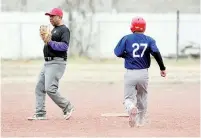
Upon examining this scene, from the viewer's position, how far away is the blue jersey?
10688 millimetres

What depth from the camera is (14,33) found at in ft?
110

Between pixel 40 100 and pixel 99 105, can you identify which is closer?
pixel 40 100

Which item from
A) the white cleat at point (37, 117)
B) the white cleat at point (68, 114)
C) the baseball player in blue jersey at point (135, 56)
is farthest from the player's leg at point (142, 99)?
the white cleat at point (37, 117)

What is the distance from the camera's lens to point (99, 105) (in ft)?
48.5

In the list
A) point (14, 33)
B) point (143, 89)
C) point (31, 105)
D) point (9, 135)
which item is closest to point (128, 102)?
point (143, 89)

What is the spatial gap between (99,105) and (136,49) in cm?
428

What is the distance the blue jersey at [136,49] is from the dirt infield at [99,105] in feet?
3.28

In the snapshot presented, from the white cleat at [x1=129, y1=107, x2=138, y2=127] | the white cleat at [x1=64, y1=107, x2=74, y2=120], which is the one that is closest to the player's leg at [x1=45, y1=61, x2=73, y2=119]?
the white cleat at [x1=64, y1=107, x2=74, y2=120]

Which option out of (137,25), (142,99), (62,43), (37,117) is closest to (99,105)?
(37,117)

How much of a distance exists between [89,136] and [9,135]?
1155 mm

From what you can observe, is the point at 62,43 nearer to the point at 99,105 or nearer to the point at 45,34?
the point at 45,34

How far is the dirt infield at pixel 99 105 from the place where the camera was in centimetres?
1045

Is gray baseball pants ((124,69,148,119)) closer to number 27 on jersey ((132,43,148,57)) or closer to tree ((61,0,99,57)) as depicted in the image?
number 27 on jersey ((132,43,148,57))

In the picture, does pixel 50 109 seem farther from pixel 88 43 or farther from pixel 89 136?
pixel 88 43
